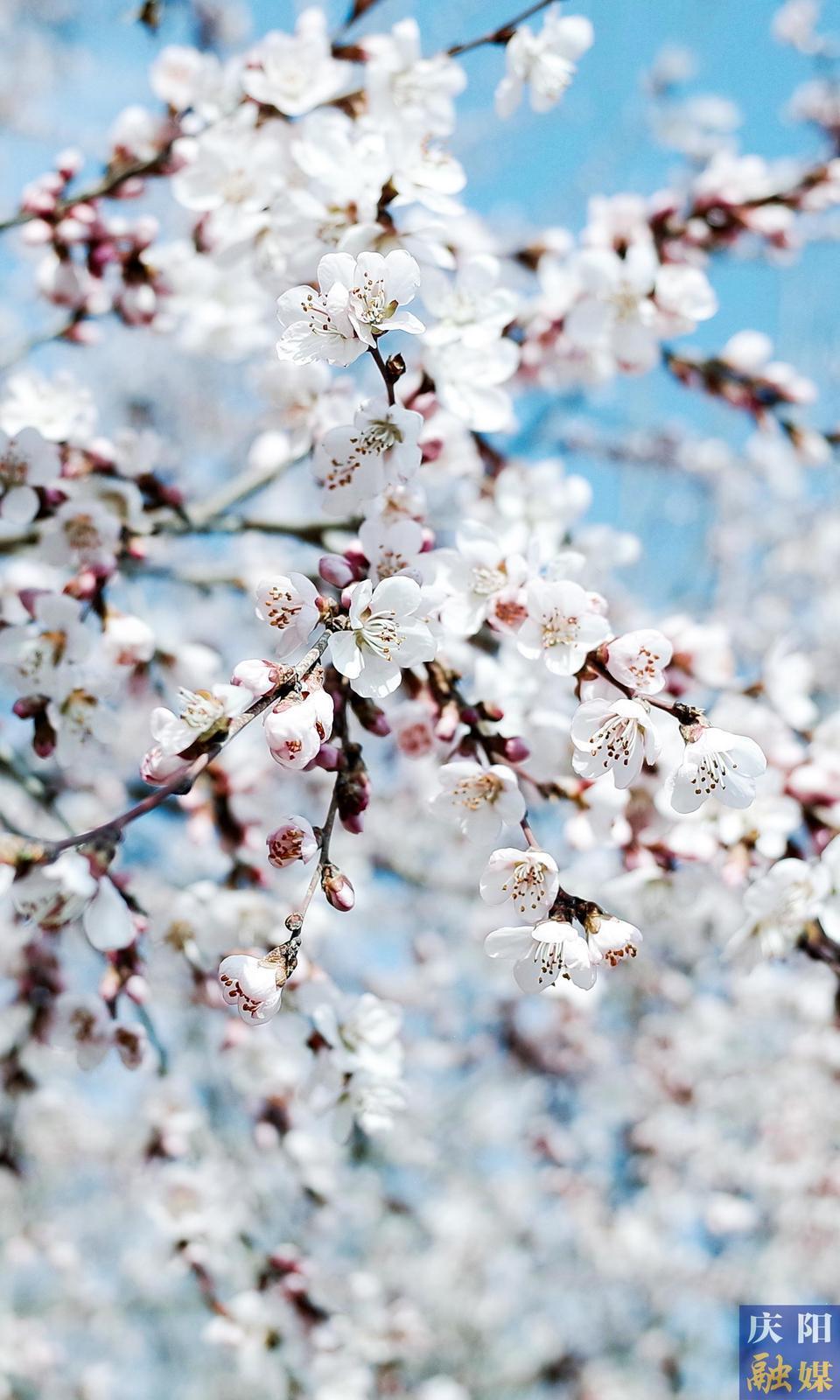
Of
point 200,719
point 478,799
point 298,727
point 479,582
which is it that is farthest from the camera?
point 479,582

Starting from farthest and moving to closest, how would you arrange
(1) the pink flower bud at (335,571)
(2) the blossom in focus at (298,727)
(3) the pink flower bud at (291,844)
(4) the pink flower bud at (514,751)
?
(4) the pink flower bud at (514,751) < (1) the pink flower bud at (335,571) < (3) the pink flower bud at (291,844) < (2) the blossom in focus at (298,727)

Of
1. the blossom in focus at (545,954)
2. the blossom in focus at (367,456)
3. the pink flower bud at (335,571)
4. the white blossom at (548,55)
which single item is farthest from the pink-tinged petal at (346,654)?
the white blossom at (548,55)

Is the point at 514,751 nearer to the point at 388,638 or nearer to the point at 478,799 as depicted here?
the point at 478,799

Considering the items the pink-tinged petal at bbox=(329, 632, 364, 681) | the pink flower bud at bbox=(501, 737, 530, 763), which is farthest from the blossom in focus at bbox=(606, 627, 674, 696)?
the pink-tinged petal at bbox=(329, 632, 364, 681)

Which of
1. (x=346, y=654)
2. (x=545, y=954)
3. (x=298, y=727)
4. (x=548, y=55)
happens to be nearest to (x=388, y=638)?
(x=346, y=654)

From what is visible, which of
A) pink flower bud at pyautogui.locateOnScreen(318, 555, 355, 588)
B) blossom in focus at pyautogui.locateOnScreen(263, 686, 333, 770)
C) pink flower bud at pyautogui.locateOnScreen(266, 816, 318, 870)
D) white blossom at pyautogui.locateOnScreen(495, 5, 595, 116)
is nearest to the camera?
blossom in focus at pyautogui.locateOnScreen(263, 686, 333, 770)

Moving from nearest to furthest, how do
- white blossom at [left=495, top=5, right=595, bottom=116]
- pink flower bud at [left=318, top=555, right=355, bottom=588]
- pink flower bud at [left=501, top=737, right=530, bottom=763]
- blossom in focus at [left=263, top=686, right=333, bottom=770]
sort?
blossom in focus at [left=263, top=686, right=333, bottom=770] < pink flower bud at [left=318, top=555, right=355, bottom=588] < pink flower bud at [left=501, top=737, right=530, bottom=763] < white blossom at [left=495, top=5, right=595, bottom=116]

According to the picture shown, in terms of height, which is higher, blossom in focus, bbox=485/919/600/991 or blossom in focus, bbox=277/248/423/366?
blossom in focus, bbox=277/248/423/366

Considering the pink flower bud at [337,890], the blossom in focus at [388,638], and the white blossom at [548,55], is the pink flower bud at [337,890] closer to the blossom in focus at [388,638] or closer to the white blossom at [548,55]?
the blossom in focus at [388,638]

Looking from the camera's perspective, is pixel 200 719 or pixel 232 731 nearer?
pixel 232 731

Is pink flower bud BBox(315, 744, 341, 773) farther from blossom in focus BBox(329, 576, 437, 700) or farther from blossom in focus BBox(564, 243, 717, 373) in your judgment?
blossom in focus BBox(564, 243, 717, 373)

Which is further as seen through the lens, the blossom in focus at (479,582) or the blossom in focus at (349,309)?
the blossom in focus at (479,582)

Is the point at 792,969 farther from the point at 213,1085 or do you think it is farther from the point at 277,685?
the point at 277,685

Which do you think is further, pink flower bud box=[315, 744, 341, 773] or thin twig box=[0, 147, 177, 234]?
thin twig box=[0, 147, 177, 234]
